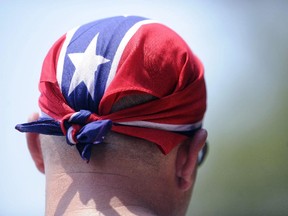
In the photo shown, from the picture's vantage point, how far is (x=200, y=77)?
2250 millimetres

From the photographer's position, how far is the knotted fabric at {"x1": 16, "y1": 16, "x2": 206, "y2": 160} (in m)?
1.94

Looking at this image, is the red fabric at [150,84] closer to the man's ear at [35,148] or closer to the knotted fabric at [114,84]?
the knotted fabric at [114,84]

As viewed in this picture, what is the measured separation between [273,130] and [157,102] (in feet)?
13.9

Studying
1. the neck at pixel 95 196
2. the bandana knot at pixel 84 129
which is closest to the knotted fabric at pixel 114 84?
the bandana knot at pixel 84 129

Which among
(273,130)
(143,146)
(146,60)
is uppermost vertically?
(146,60)

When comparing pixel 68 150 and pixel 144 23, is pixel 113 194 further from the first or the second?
pixel 144 23

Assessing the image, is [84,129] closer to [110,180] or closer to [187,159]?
[110,180]

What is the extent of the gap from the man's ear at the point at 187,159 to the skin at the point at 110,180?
66 mm

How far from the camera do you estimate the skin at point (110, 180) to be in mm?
1898

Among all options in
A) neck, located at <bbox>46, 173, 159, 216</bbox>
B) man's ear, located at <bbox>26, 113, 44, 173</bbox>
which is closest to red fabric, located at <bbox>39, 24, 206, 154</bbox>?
neck, located at <bbox>46, 173, 159, 216</bbox>

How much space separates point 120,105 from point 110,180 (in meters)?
0.32

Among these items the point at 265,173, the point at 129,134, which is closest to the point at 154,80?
the point at 129,134

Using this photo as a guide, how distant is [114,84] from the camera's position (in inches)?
75.5

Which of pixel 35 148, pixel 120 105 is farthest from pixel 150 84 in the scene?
pixel 35 148
